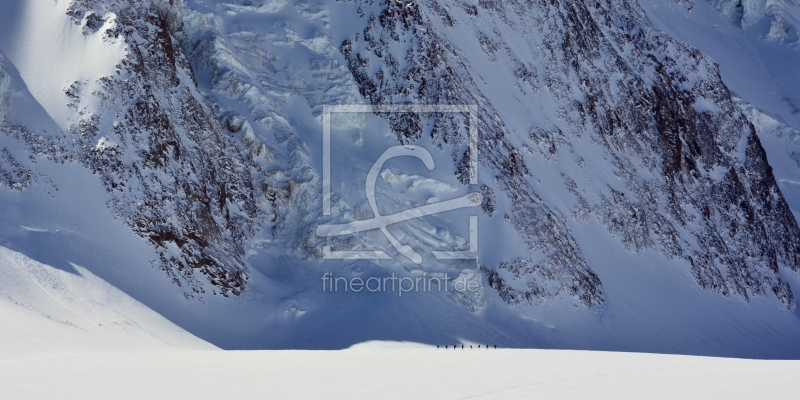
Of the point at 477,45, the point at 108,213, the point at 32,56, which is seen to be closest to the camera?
the point at 108,213

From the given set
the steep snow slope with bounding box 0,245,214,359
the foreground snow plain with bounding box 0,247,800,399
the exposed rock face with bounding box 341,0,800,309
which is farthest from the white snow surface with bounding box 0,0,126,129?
the exposed rock face with bounding box 341,0,800,309

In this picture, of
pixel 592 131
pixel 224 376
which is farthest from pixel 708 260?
pixel 224 376

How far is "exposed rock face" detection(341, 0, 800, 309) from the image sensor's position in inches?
2667

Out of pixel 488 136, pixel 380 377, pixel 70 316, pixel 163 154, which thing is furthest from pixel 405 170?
pixel 380 377

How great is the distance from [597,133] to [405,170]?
2588 centimetres

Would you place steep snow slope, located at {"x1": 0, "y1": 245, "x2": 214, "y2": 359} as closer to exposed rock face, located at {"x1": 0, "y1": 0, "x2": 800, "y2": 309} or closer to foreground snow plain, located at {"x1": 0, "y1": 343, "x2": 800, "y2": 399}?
foreground snow plain, located at {"x1": 0, "y1": 343, "x2": 800, "y2": 399}

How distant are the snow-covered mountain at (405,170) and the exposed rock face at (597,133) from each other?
23 cm

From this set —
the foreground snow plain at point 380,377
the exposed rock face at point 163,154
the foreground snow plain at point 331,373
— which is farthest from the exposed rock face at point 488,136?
the foreground snow plain at point 380,377

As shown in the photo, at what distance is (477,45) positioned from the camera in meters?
77.9

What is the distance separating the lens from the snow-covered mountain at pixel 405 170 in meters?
49.1

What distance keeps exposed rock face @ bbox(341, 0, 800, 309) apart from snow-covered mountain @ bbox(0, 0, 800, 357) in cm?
23

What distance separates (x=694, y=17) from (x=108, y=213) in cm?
Result: 8619

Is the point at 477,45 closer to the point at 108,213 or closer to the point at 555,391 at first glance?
the point at 108,213

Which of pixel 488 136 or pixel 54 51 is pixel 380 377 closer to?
pixel 54 51
